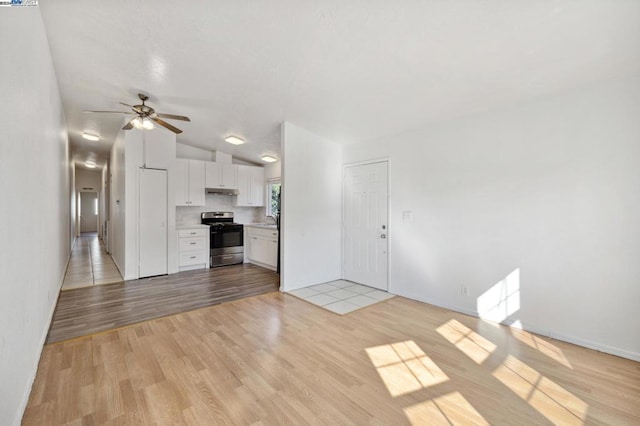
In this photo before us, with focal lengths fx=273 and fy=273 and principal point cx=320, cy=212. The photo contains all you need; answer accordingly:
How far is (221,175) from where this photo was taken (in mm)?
6391

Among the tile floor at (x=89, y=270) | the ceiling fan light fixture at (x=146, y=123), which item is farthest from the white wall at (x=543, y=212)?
the tile floor at (x=89, y=270)

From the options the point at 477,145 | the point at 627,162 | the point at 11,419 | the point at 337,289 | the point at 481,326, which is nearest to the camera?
the point at 11,419

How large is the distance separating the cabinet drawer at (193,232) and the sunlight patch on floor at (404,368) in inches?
176

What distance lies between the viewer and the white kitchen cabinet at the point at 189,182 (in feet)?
19.1

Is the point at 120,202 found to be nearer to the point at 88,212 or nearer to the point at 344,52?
the point at 344,52

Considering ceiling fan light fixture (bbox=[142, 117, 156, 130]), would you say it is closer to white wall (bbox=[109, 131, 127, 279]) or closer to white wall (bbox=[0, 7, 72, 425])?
A: white wall (bbox=[0, 7, 72, 425])

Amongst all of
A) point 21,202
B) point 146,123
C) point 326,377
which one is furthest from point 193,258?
point 326,377

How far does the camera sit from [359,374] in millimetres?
2186

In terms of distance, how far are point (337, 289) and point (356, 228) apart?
44.1 inches

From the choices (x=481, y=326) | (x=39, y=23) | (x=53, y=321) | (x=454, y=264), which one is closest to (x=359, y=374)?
(x=481, y=326)

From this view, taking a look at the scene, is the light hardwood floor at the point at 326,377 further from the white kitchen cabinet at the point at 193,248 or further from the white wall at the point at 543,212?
the white kitchen cabinet at the point at 193,248

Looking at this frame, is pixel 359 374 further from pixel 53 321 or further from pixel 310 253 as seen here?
pixel 53 321

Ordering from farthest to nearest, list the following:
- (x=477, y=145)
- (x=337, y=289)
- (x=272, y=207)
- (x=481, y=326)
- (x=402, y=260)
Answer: (x=272, y=207)
(x=337, y=289)
(x=402, y=260)
(x=477, y=145)
(x=481, y=326)

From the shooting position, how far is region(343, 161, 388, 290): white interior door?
14.6ft
